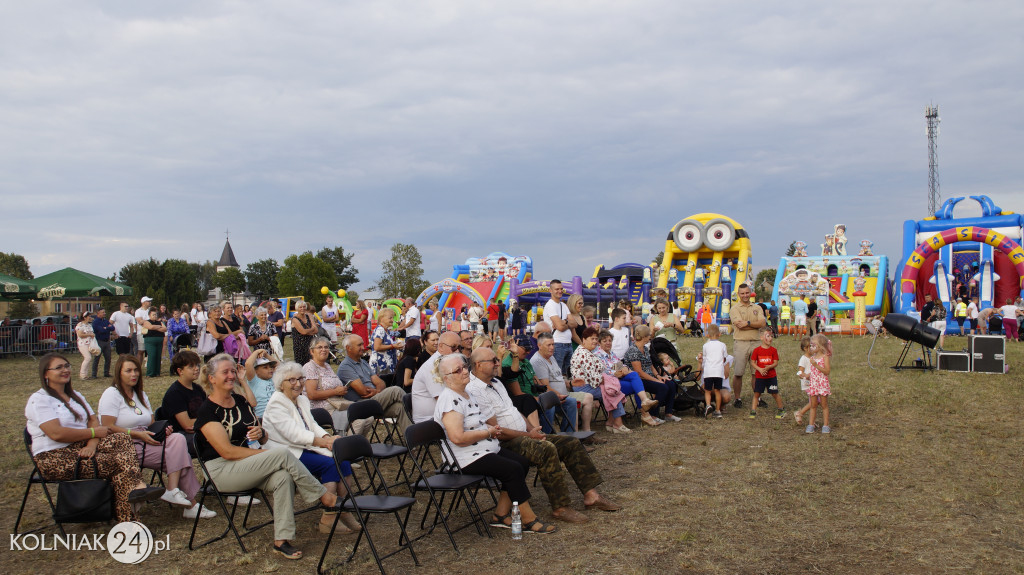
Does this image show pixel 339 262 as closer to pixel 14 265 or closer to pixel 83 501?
pixel 14 265

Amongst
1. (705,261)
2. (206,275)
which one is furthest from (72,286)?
(206,275)

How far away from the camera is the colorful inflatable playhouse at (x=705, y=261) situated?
25.0 m

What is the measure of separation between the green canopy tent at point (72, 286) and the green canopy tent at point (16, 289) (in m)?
0.15

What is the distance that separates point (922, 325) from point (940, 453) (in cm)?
546

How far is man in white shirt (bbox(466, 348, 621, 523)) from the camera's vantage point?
4.62 meters

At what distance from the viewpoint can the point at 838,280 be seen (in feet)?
76.4

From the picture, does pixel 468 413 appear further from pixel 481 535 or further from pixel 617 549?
pixel 617 549

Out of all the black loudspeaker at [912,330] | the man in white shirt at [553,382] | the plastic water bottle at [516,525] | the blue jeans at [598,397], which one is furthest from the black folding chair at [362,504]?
the black loudspeaker at [912,330]

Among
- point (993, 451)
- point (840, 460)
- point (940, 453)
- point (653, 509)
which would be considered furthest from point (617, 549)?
point (993, 451)

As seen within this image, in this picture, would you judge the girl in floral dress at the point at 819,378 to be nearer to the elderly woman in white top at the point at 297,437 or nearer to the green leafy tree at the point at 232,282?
the elderly woman in white top at the point at 297,437

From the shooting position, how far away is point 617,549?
4066 mm

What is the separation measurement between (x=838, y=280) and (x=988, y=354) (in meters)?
13.2

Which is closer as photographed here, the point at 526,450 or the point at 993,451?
the point at 526,450

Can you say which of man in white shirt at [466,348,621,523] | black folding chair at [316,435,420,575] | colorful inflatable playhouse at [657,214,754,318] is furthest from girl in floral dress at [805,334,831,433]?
colorful inflatable playhouse at [657,214,754,318]
